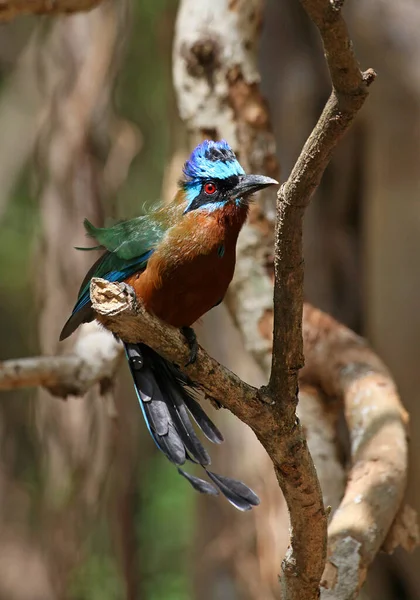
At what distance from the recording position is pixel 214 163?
283 centimetres

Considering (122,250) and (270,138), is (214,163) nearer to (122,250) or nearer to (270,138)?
(122,250)

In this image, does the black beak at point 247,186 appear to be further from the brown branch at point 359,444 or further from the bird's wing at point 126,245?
the brown branch at point 359,444

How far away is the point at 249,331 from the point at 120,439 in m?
2.04

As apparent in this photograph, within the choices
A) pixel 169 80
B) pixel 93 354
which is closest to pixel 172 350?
pixel 93 354

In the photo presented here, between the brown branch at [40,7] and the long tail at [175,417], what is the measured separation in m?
1.49

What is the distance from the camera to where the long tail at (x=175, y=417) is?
97.3 inches

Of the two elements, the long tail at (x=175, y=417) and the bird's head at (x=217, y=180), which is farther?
the bird's head at (x=217, y=180)

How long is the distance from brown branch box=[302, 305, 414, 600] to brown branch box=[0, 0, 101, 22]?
4.99 ft

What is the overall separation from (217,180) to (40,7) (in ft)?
4.00

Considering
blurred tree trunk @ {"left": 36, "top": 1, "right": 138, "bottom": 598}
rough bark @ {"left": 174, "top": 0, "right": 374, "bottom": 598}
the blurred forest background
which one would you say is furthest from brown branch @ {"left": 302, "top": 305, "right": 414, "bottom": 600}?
blurred tree trunk @ {"left": 36, "top": 1, "right": 138, "bottom": 598}

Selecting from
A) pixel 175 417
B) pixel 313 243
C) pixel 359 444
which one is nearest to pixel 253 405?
pixel 175 417

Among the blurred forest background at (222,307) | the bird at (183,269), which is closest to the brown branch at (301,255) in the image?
the bird at (183,269)

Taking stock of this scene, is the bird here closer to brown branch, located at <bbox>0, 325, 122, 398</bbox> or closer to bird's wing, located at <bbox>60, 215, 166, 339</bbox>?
bird's wing, located at <bbox>60, 215, 166, 339</bbox>

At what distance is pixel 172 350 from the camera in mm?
2148
